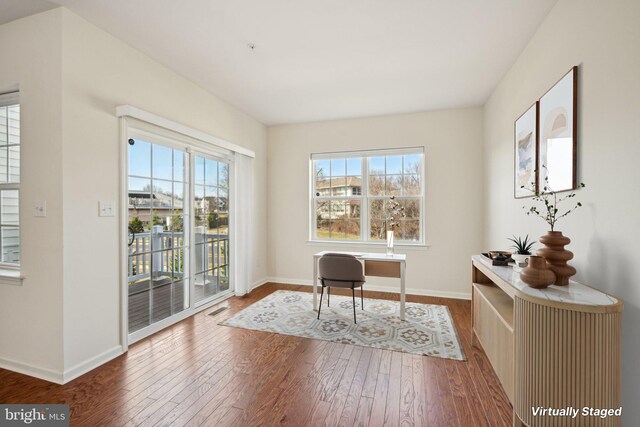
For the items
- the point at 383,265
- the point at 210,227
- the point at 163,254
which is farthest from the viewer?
the point at 210,227

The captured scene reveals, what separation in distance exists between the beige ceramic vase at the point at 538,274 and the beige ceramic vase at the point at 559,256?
→ 4.0 inches

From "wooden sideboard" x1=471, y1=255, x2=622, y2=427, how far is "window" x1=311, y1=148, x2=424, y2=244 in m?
2.97

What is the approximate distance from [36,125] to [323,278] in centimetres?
282

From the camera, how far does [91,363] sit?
2.32 m

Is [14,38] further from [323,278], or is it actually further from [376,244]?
[376,244]

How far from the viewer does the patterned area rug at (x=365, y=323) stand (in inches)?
109

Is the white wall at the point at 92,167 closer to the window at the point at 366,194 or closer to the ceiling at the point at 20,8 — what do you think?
the ceiling at the point at 20,8

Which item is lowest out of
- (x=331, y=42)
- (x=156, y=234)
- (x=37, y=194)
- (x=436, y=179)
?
(x=156, y=234)

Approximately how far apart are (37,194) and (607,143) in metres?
3.71

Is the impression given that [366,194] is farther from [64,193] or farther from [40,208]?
[40,208]

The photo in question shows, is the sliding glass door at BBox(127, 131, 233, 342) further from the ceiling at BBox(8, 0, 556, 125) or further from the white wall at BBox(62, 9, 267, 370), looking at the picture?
the ceiling at BBox(8, 0, 556, 125)

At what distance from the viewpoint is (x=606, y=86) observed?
1.55 metres

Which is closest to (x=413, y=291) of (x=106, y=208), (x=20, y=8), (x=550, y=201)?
(x=550, y=201)

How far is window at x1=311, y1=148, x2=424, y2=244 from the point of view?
4.50m
